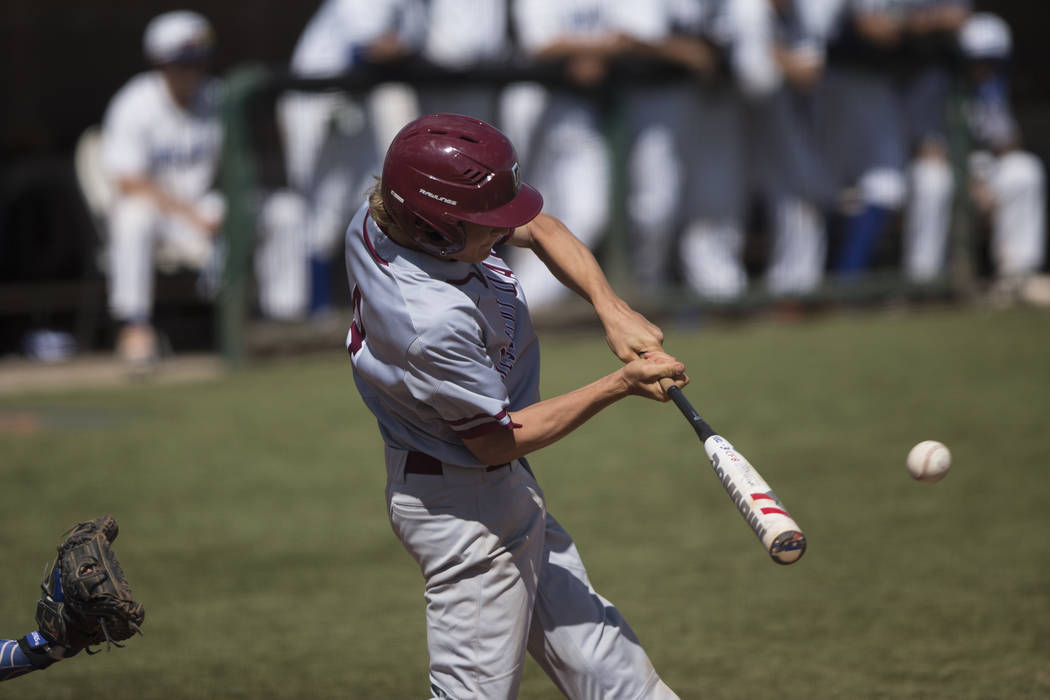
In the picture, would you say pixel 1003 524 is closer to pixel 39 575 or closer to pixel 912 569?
pixel 912 569

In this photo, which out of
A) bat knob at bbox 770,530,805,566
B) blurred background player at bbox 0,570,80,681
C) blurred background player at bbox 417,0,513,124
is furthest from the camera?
blurred background player at bbox 417,0,513,124

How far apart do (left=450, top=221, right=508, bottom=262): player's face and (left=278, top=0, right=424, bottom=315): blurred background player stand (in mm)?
5399

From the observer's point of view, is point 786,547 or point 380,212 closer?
point 786,547

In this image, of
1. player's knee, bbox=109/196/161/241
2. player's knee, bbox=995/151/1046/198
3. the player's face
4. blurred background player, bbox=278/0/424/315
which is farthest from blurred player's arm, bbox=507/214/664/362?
player's knee, bbox=995/151/1046/198

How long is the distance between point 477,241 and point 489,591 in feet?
2.30

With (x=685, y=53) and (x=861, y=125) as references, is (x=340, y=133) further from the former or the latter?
(x=861, y=125)

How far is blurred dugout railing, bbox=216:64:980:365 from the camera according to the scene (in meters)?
8.13

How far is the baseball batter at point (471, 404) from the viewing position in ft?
9.12

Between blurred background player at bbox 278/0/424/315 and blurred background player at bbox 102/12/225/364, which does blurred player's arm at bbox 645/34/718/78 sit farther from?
blurred background player at bbox 102/12/225/364

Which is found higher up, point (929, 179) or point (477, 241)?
point (477, 241)

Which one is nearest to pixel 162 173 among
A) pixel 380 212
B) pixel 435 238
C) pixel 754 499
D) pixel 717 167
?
pixel 717 167

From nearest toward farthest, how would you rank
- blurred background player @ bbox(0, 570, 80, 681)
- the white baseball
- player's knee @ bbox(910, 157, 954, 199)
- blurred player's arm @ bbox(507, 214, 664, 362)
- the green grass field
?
1. blurred player's arm @ bbox(507, 214, 664, 362)
2. blurred background player @ bbox(0, 570, 80, 681)
3. the white baseball
4. the green grass field
5. player's knee @ bbox(910, 157, 954, 199)

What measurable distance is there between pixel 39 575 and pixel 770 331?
15.8 ft

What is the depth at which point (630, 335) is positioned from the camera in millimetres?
2992
